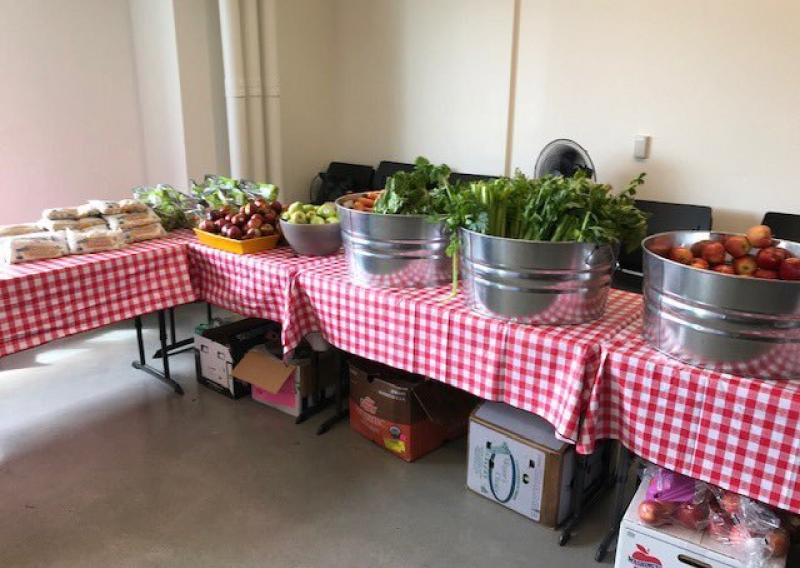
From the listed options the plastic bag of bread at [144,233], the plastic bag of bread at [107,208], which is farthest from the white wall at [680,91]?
the plastic bag of bread at [107,208]

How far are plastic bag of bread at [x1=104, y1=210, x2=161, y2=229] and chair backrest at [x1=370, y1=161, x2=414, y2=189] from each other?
6.43 feet

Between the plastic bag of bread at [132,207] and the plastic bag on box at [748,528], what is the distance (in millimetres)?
2606

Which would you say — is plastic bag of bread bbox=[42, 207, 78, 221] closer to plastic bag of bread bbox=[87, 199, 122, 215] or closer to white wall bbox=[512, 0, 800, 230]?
plastic bag of bread bbox=[87, 199, 122, 215]

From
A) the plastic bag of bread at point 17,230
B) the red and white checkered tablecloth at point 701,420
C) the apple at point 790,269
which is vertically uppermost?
the apple at point 790,269

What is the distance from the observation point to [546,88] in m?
3.81

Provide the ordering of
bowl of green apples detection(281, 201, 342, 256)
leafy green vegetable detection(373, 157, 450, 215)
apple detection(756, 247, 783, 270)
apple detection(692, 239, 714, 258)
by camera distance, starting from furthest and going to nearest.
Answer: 1. bowl of green apples detection(281, 201, 342, 256)
2. leafy green vegetable detection(373, 157, 450, 215)
3. apple detection(692, 239, 714, 258)
4. apple detection(756, 247, 783, 270)

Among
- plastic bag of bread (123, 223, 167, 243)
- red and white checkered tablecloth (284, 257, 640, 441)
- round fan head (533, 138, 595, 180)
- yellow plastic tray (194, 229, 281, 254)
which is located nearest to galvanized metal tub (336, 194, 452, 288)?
red and white checkered tablecloth (284, 257, 640, 441)

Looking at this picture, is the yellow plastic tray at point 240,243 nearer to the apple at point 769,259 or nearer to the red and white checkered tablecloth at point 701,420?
the red and white checkered tablecloth at point 701,420

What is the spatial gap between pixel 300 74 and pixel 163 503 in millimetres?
3437

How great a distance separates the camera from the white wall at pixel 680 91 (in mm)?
3072

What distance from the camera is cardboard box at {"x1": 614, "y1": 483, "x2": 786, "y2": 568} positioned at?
1.59 m

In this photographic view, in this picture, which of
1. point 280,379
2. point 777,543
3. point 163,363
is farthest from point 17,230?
point 777,543

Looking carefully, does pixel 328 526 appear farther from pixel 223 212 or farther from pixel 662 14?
pixel 662 14

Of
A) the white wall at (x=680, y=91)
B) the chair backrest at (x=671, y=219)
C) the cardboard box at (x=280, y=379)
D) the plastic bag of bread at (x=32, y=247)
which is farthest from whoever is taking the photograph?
the chair backrest at (x=671, y=219)
